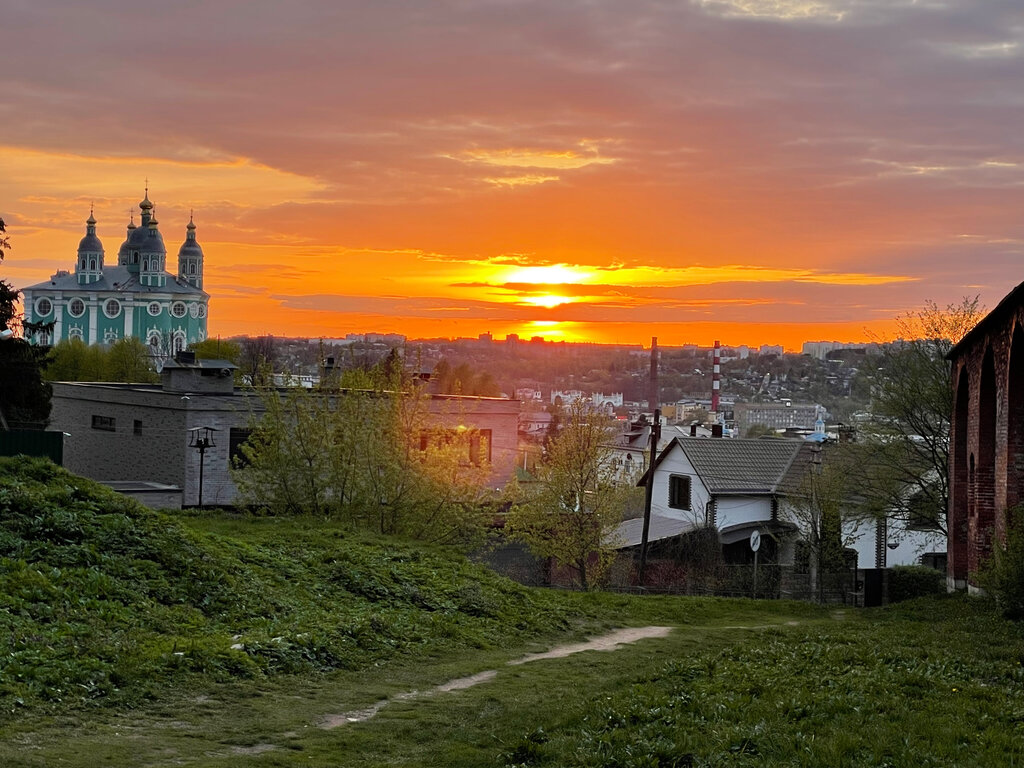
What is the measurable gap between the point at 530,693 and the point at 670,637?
Result: 25.8 feet

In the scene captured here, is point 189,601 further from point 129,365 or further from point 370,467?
point 129,365

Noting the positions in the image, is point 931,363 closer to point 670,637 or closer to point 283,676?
point 670,637

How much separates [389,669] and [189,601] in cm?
361

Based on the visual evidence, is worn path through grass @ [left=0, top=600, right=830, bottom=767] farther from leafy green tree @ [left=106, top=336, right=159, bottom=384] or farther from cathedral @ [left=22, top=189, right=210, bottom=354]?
cathedral @ [left=22, top=189, right=210, bottom=354]

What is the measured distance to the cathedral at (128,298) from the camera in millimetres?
185375

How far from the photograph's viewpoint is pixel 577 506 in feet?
144

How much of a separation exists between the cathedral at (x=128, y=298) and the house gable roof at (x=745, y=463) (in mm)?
142806

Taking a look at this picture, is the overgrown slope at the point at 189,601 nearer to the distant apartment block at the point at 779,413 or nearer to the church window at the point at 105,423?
the church window at the point at 105,423

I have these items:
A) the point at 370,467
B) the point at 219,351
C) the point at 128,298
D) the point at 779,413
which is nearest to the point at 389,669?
the point at 370,467

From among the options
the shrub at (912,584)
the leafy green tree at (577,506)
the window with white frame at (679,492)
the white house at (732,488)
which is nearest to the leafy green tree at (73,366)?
the window with white frame at (679,492)

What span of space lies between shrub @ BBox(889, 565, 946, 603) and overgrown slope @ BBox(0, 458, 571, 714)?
1532 cm

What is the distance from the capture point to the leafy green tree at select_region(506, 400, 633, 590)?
4097 cm

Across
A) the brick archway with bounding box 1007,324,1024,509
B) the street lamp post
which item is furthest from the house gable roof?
the brick archway with bounding box 1007,324,1024,509

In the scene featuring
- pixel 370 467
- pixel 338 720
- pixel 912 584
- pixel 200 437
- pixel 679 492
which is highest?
pixel 200 437
